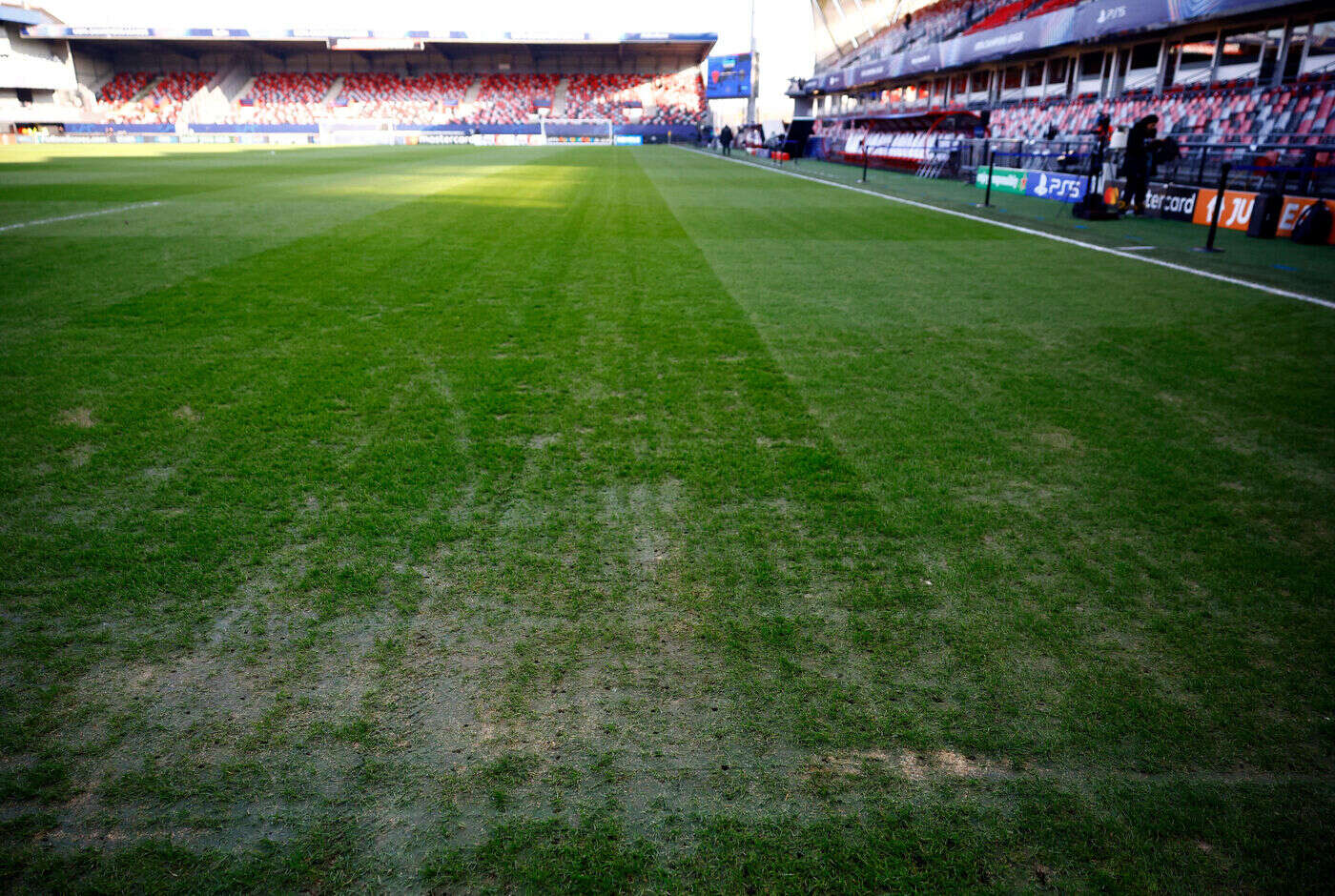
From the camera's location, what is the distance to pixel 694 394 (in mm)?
4172

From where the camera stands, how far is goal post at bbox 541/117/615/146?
6688 centimetres

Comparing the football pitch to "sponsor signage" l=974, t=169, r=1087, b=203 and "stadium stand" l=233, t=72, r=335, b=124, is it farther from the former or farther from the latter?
"stadium stand" l=233, t=72, r=335, b=124

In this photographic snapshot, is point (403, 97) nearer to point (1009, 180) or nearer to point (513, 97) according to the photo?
point (513, 97)

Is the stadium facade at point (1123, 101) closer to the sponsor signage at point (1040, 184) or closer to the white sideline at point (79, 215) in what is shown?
the sponsor signage at point (1040, 184)

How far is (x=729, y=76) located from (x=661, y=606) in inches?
2948

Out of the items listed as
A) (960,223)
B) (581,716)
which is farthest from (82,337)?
(960,223)

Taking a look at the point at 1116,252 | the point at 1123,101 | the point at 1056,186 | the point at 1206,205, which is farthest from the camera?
the point at 1123,101

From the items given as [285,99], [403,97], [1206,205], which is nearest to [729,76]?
[403,97]

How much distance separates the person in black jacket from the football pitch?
31.7 ft

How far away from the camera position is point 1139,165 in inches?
546

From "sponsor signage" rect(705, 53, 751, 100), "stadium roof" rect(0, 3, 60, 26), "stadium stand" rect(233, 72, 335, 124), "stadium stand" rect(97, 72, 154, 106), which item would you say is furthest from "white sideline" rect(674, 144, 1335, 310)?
"stadium roof" rect(0, 3, 60, 26)

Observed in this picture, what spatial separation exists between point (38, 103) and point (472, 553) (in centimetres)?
8073

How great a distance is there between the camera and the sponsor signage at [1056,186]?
16.3m

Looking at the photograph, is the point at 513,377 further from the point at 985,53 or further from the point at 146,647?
the point at 985,53
